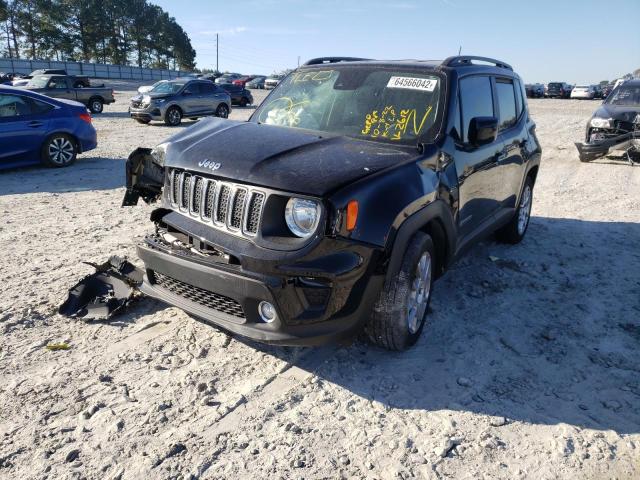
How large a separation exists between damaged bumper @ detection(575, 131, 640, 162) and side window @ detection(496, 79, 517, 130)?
22.1 feet

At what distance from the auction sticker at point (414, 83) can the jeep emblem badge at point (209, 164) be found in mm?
1597

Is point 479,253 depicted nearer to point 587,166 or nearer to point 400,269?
point 400,269

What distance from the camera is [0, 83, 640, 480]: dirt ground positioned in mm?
2557

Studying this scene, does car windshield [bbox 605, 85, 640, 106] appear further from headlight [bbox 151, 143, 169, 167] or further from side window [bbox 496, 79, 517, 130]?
headlight [bbox 151, 143, 169, 167]

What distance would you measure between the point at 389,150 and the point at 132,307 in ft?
7.46

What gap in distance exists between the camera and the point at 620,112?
11352mm

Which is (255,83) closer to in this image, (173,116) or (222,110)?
(222,110)

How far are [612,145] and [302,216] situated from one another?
1056cm

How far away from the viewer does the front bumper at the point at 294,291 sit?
2756 millimetres

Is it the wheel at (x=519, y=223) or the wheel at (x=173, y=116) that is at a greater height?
the wheel at (x=519, y=223)

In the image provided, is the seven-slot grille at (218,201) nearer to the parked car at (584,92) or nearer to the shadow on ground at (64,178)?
the shadow on ground at (64,178)

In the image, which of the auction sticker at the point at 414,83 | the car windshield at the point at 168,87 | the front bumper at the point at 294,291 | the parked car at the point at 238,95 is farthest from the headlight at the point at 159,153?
the parked car at the point at 238,95

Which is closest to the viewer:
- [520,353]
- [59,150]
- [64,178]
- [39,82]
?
[520,353]

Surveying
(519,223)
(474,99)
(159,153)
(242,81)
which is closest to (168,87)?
(519,223)
